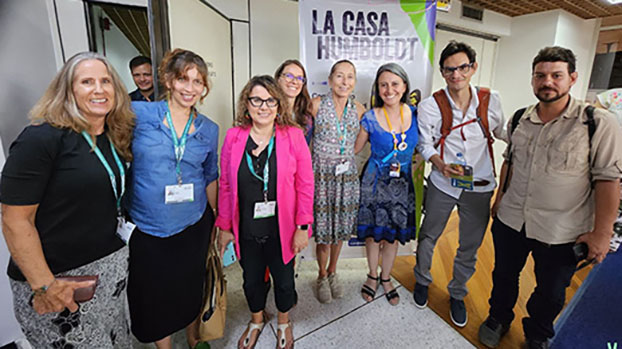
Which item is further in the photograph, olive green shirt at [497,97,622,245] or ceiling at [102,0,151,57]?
ceiling at [102,0,151,57]

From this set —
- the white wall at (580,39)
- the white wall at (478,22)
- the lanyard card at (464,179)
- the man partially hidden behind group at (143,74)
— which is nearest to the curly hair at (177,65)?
the man partially hidden behind group at (143,74)

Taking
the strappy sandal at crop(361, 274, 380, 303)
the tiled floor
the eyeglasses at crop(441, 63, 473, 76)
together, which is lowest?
the tiled floor

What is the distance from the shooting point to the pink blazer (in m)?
1.54

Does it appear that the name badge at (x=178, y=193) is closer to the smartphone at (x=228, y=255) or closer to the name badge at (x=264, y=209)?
the name badge at (x=264, y=209)

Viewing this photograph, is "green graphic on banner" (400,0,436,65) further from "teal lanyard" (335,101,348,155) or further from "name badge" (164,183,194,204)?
"name badge" (164,183,194,204)

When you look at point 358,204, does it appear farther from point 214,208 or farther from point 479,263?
point 479,263

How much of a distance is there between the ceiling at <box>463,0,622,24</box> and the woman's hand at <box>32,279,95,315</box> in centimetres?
511

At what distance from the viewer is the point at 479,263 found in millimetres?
2873

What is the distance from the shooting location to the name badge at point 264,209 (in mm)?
1545

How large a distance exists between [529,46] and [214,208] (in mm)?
5505

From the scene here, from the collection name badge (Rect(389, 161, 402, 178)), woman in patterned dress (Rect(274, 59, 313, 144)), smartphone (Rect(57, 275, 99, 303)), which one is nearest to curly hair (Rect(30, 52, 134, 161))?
smartphone (Rect(57, 275, 99, 303))

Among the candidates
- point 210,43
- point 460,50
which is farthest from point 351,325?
point 210,43

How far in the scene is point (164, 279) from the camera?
1.42 metres

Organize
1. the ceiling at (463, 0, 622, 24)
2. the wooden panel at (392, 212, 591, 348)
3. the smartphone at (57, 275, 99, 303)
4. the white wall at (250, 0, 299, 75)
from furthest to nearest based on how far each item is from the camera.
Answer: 1. the ceiling at (463, 0, 622, 24)
2. the white wall at (250, 0, 299, 75)
3. the wooden panel at (392, 212, 591, 348)
4. the smartphone at (57, 275, 99, 303)
